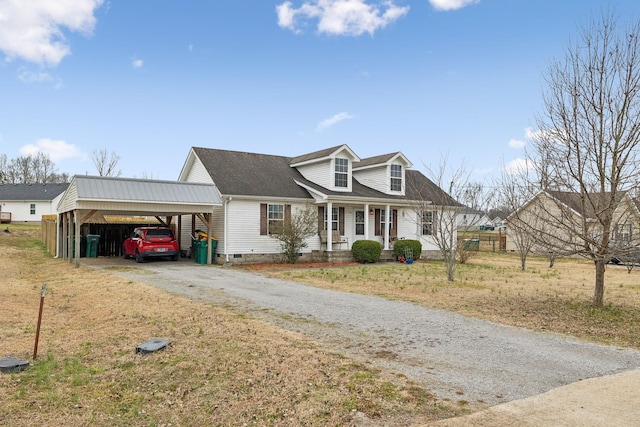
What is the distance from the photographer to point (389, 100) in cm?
2031

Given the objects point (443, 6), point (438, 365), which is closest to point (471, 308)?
point (438, 365)

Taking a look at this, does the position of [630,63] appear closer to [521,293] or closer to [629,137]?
[629,137]

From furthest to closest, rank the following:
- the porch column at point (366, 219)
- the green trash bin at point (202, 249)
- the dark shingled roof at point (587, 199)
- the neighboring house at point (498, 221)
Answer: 1. the porch column at point (366, 219)
2. the green trash bin at point (202, 249)
3. the neighboring house at point (498, 221)
4. the dark shingled roof at point (587, 199)

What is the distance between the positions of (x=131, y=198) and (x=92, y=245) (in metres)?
7.37

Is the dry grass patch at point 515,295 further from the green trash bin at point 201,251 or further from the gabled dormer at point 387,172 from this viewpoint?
the gabled dormer at point 387,172

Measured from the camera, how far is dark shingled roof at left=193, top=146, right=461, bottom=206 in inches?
816

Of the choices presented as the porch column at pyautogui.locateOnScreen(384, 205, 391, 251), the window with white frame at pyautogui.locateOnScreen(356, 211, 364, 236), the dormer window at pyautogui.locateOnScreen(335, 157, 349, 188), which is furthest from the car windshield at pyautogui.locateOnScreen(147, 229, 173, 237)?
the porch column at pyautogui.locateOnScreen(384, 205, 391, 251)

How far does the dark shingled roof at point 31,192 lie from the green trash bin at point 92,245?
3276cm

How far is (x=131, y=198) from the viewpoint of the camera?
17.4 m

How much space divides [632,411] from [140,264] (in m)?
18.2

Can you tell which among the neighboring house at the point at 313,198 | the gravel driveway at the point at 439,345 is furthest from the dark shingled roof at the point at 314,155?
the gravel driveway at the point at 439,345

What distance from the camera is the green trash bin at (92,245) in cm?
2281

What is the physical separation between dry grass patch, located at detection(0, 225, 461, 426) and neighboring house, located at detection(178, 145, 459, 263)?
11.6 m

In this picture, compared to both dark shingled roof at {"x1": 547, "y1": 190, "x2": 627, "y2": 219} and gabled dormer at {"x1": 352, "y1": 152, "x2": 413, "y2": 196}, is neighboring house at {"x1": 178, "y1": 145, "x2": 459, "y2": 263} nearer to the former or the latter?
gabled dormer at {"x1": 352, "y1": 152, "x2": 413, "y2": 196}
